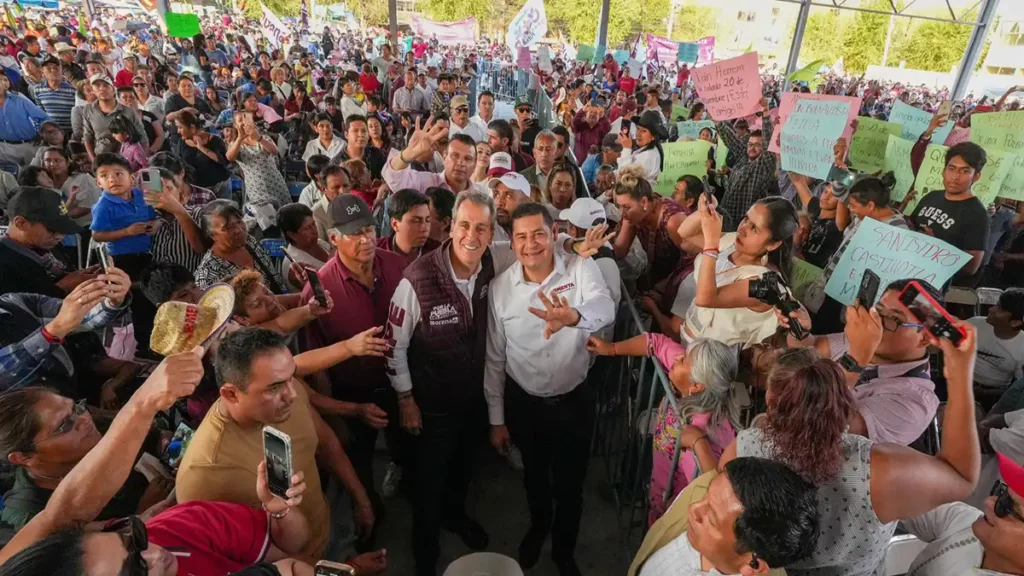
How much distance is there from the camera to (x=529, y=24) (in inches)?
536

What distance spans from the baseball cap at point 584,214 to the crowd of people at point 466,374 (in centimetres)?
4

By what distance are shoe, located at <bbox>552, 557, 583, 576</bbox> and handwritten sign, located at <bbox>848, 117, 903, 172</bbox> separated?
215 inches

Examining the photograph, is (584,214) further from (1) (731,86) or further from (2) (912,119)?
(2) (912,119)

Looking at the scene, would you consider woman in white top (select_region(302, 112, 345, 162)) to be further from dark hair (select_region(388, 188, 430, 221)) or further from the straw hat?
the straw hat

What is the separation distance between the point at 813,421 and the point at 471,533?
232 centimetres

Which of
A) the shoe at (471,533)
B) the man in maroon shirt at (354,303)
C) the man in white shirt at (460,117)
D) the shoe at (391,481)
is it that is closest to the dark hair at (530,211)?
the man in maroon shirt at (354,303)

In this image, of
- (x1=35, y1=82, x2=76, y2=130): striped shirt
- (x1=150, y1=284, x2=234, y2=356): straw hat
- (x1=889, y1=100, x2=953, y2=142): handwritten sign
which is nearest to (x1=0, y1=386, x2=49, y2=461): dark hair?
(x1=150, y1=284, x2=234, y2=356): straw hat

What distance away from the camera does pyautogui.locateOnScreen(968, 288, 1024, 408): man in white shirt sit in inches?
132

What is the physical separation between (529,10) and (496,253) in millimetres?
12381

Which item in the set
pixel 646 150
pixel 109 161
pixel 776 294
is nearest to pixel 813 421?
pixel 776 294

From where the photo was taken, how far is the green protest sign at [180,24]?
41.6 ft

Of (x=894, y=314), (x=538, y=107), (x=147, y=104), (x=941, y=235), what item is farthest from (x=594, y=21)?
(x=894, y=314)

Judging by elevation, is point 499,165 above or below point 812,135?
below

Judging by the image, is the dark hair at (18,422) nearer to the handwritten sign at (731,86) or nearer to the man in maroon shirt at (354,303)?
the man in maroon shirt at (354,303)
